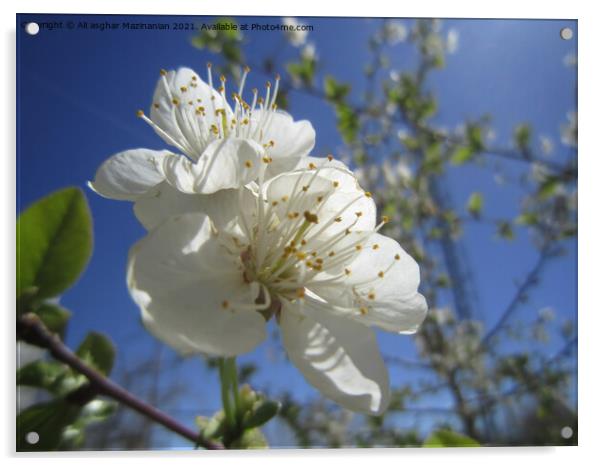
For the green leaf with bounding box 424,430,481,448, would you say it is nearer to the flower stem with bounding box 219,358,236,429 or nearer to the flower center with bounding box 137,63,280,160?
the flower stem with bounding box 219,358,236,429

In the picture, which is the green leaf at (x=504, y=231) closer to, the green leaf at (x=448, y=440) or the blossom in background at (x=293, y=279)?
the green leaf at (x=448, y=440)

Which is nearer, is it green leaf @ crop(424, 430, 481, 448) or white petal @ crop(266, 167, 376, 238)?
white petal @ crop(266, 167, 376, 238)

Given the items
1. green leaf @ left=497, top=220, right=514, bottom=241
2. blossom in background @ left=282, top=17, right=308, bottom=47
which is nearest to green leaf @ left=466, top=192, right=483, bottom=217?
green leaf @ left=497, top=220, right=514, bottom=241

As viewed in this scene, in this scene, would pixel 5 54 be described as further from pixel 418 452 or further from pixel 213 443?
pixel 418 452

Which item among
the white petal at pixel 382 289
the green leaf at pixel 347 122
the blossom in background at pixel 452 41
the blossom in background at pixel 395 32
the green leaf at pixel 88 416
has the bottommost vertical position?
the green leaf at pixel 88 416

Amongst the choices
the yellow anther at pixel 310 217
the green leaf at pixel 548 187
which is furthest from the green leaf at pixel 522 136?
the yellow anther at pixel 310 217

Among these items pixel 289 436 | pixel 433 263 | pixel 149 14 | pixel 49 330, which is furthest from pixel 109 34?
pixel 433 263
